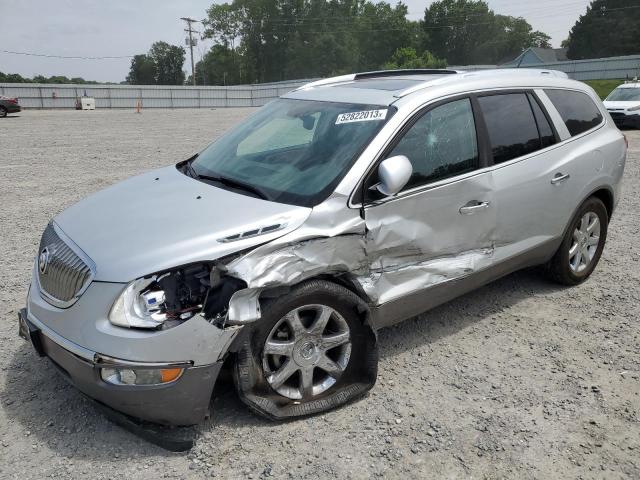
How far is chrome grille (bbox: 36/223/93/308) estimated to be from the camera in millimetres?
2756

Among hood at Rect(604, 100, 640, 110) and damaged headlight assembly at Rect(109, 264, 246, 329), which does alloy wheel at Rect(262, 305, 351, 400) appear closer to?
damaged headlight assembly at Rect(109, 264, 246, 329)

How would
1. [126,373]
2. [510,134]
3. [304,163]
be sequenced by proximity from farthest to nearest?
1. [510,134]
2. [304,163]
3. [126,373]

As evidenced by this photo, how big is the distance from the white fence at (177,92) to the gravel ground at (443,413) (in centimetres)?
3583

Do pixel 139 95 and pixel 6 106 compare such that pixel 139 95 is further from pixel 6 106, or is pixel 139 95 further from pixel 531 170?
pixel 531 170

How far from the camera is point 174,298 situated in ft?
8.80

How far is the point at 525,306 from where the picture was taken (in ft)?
14.8

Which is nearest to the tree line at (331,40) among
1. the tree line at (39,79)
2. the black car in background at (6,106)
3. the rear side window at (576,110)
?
the tree line at (39,79)

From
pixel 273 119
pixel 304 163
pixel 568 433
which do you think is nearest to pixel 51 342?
pixel 304 163

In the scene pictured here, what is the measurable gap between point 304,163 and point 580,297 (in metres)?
2.80

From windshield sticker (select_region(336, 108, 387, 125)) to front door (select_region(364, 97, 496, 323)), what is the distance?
0.19m

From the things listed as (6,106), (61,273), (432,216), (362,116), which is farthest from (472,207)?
(6,106)

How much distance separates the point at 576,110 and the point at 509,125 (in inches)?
41.8

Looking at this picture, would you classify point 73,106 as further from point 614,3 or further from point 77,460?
point 614,3

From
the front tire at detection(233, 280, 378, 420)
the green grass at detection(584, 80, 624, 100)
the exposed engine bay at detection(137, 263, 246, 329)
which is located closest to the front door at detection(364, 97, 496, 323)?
the front tire at detection(233, 280, 378, 420)
